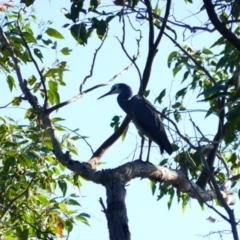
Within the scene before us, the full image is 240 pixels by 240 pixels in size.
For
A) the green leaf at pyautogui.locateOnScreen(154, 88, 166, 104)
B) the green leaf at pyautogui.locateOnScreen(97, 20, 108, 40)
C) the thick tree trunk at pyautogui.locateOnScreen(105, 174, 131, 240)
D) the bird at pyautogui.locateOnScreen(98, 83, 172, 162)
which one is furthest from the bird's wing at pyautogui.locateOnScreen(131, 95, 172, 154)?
the green leaf at pyautogui.locateOnScreen(97, 20, 108, 40)

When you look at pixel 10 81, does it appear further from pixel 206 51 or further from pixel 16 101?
pixel 206 51

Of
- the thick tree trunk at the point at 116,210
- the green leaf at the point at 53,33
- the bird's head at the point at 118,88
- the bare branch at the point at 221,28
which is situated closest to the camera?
the bare branch at the point at 221,28

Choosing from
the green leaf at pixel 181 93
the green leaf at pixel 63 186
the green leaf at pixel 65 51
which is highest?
the green leaf at pixel 65 51

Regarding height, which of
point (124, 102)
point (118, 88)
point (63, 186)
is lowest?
point (63, 186)

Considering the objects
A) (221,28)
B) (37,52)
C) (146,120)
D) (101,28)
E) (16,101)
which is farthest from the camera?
(146,120)

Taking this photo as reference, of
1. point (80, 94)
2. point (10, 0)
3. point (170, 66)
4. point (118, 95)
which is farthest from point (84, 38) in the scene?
point (118, 95)

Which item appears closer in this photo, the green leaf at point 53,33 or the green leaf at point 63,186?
the green leaf at point 53,33

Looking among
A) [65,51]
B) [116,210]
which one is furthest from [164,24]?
[65,51]

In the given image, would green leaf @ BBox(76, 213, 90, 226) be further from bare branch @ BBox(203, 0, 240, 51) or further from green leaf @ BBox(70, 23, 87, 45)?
bare branch @ BBox(203, 0, 240, 51)

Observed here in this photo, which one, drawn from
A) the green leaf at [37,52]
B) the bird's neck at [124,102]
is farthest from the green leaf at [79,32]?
the bird's neck at [124,102]

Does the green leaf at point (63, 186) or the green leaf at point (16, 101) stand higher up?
the green leaf at point (16, 101)

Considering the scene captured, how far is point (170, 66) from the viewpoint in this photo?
5.77 metres

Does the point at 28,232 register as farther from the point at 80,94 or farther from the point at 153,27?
the point at 153,27

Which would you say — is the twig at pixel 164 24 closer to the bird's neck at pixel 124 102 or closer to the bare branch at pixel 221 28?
the bare branch at pixel 221 28
